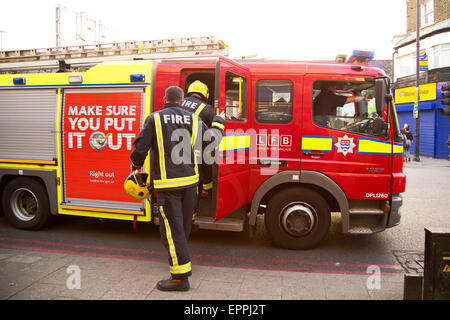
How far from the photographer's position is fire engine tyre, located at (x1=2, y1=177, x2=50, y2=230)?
6.08 meters

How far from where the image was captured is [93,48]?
6.11 meters

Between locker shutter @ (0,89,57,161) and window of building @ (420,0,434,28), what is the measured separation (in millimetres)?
24659

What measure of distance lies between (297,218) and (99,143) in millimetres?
3076

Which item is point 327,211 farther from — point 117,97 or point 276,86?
point 117,97

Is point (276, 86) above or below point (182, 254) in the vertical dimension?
above

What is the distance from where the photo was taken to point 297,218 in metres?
5.29

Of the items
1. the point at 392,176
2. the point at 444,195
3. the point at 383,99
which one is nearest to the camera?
the point at 383,99

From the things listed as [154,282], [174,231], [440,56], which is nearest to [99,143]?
[174,231]

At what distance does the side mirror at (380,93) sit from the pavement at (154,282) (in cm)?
210

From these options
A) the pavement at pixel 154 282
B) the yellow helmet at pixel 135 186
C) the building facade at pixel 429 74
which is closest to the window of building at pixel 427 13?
the building facade at pixel 429 74

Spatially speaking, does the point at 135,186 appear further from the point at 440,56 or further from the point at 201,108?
the point at 440,56

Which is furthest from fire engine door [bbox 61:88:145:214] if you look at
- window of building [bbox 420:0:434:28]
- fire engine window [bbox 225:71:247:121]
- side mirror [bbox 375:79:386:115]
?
window of building [bbox 420:0:434:28]

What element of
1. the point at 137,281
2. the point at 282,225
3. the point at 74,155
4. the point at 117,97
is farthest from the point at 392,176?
the point at 74,155
